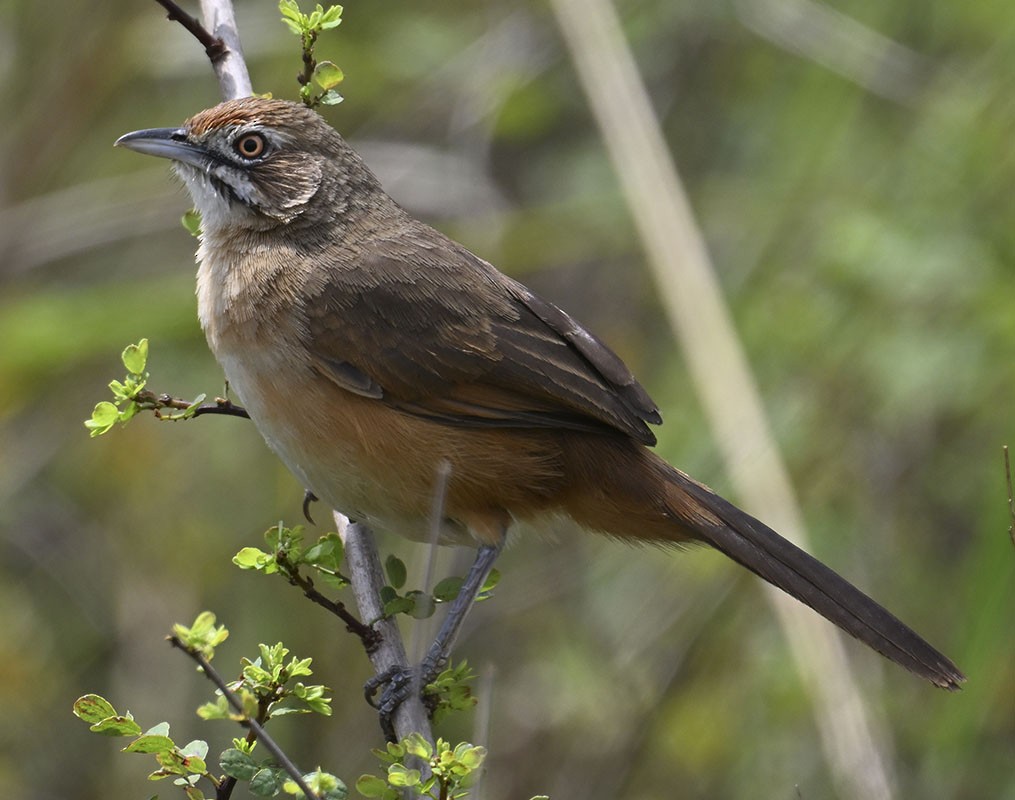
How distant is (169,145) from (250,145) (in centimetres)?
24

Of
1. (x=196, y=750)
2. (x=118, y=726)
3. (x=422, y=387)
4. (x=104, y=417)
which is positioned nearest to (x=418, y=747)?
(x=196, y=750)

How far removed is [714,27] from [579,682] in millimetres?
3355

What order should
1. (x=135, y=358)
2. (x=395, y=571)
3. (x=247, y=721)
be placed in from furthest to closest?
(x=395, y=571) → (x=135, y=358) → (x=247, y=721)

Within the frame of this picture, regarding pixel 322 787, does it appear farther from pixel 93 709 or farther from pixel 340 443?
pixel 340 443

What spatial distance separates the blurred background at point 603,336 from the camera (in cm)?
531

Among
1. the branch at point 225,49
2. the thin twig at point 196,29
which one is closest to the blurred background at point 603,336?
the branch at point 225,49

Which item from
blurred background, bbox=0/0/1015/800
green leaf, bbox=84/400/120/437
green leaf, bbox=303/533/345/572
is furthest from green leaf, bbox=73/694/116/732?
blurred background, bbox=0/0/1015/800

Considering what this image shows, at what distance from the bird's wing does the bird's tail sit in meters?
0.16

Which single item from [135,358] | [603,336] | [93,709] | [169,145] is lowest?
[93,709]

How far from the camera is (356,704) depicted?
240 inches

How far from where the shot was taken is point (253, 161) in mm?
4262

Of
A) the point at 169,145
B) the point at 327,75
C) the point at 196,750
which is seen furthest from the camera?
the point at 169,145

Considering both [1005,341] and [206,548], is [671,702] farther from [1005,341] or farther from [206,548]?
[206,548]

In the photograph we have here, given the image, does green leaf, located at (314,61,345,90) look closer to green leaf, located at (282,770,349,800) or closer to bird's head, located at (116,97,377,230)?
bird's head, located at (116,97,377,230)
